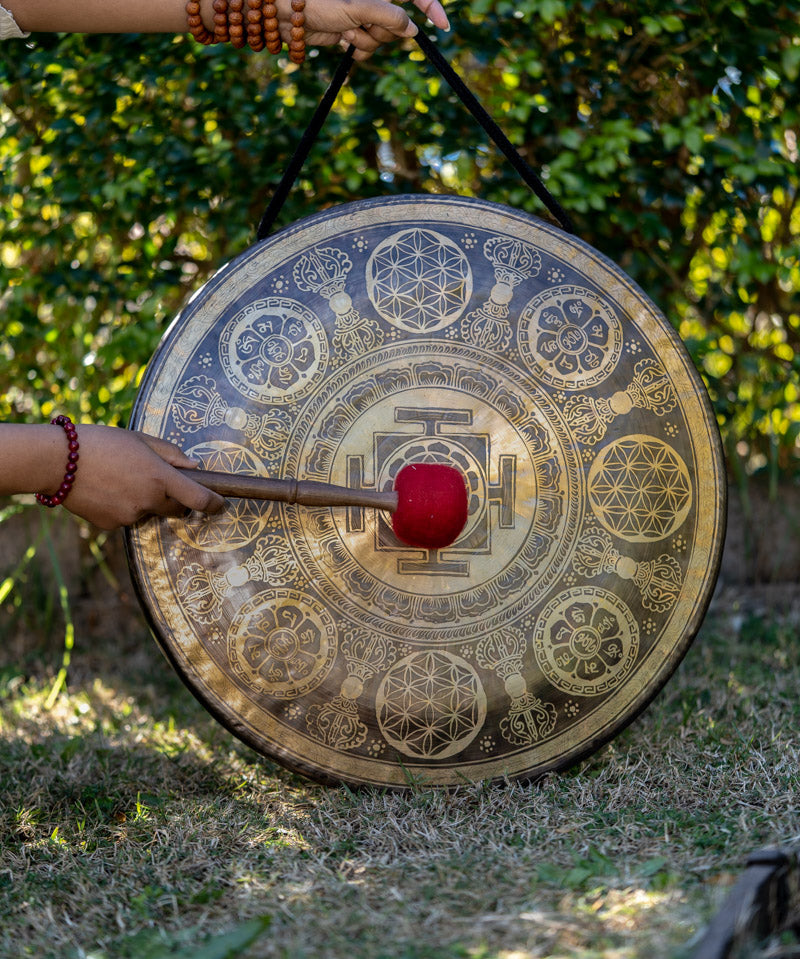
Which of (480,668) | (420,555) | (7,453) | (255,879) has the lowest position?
(255,879)

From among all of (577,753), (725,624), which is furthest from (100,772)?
(725,624)

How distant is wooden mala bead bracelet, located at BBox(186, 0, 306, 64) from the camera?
6.65 ft

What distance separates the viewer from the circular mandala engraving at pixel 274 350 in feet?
6.46

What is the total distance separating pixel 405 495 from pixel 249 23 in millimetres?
1056

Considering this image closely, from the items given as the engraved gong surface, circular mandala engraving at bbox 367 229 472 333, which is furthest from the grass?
circular mandala engraving at bbox 367 229 472 333

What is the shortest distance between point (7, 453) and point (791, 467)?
106 inches

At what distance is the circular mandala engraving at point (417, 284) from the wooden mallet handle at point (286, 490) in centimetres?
38

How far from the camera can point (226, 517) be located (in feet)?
6.34

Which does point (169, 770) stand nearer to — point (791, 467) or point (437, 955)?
point (437, 955)

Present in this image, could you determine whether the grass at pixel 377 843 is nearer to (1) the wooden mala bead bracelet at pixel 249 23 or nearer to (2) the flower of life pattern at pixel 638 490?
(2) the flower of life pattern at pixel 638 490

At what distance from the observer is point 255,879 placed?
162 centimetres

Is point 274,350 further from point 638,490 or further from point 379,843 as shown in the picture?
point 379,843

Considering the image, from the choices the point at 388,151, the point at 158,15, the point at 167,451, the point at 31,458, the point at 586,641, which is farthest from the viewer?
the point at 388,151

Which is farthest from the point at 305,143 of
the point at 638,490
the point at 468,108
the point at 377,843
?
the point at 377,843
